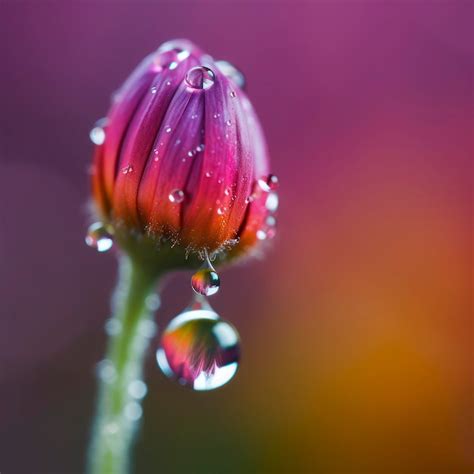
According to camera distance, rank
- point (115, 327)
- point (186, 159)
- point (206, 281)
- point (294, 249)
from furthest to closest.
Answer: point (294, 249), point (115, 327), point (206, 281), point (186, 159)

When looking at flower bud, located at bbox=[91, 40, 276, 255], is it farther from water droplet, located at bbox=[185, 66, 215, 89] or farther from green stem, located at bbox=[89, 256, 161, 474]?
green stem, located at bbox=[89, 256, 161, 474]

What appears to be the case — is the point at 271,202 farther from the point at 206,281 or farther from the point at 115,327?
the point at 115,327

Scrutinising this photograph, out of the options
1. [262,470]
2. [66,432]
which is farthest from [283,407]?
[66,432]

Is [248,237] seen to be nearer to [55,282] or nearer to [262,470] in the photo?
[262,470]

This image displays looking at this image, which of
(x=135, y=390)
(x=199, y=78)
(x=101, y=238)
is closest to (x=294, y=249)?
(x=135, y=390)

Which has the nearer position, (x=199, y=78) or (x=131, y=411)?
Result: (x=199, y=78)

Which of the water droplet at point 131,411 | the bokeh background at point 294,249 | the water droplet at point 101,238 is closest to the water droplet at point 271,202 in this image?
the water droplet at point 101,238
